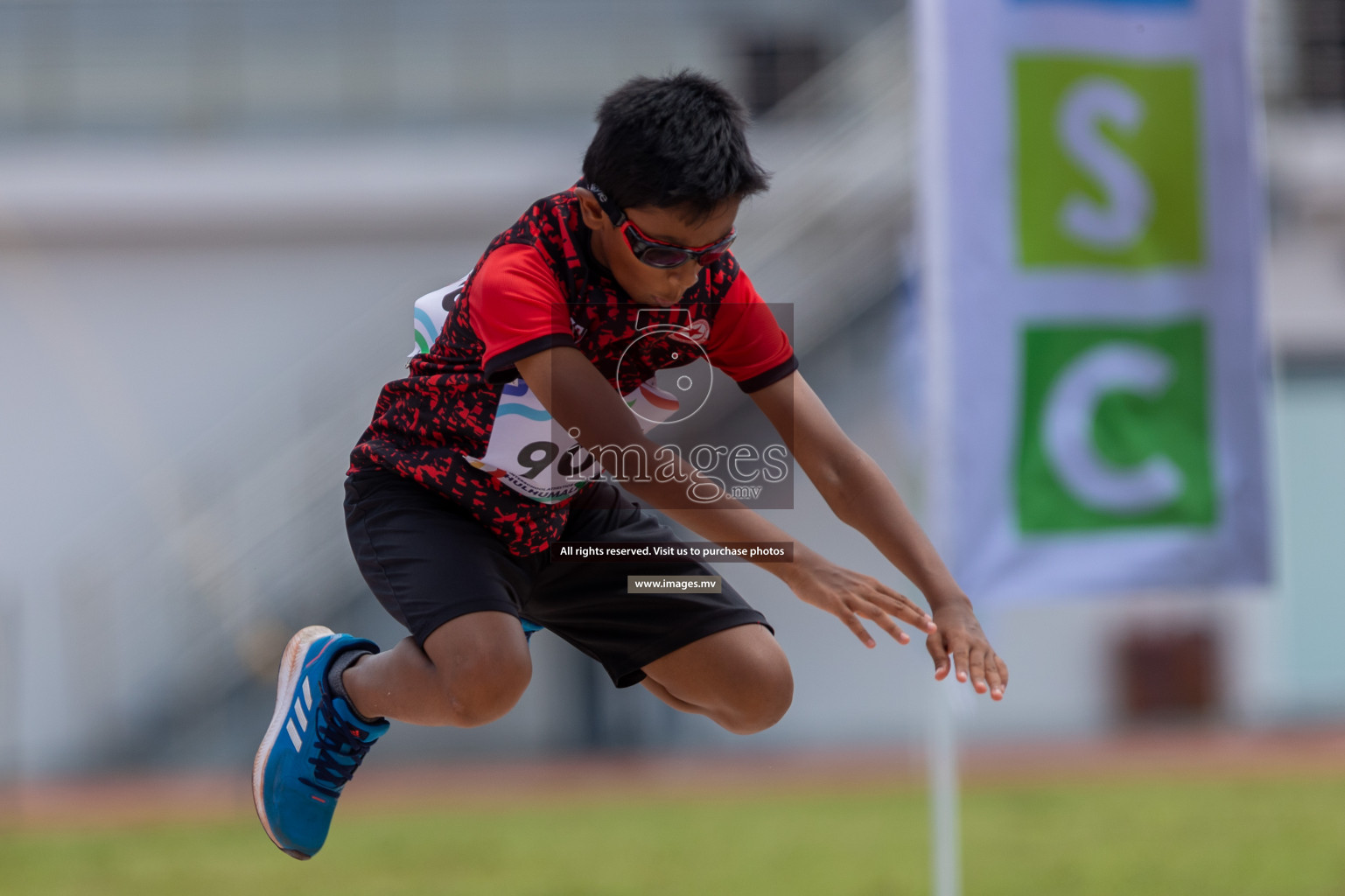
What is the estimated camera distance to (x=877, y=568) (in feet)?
27.5

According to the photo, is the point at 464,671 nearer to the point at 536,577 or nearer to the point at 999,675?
the point at 536,577

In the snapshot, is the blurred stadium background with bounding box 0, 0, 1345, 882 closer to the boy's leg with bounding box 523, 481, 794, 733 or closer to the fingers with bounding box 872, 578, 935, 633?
the boy's leg with bounding box 523, 481, 794, 733

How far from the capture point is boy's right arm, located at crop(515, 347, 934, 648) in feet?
7.14

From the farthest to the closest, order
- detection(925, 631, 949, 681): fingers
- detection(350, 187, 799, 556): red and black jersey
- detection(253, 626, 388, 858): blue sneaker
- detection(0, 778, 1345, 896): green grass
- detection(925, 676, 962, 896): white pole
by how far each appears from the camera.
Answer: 1. detection(0, 778, 1345, 896): green grass
2. detection(925, 676, 962, 896): white pole
3. detection(253, 626, 388, 858): blue sneaker
4. detection(350, 187, 799, 556): red and black jersey
5. detection(925, 631, 949, 681): fingers

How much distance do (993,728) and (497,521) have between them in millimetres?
7918

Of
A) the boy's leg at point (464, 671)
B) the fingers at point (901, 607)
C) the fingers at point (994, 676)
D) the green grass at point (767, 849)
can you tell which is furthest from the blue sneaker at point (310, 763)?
the green grass at point (767, 849)

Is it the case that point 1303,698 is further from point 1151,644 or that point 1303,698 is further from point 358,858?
point 358,858

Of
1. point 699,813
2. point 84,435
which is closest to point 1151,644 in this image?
point 699,813

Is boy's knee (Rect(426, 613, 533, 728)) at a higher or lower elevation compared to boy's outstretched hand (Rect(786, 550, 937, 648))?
lower

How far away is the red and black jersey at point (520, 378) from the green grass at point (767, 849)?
153 inches

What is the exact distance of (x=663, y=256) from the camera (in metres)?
2.23

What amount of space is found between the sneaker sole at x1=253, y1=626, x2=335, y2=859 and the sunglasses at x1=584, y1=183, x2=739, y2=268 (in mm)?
1064

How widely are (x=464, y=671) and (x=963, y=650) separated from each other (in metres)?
0.82

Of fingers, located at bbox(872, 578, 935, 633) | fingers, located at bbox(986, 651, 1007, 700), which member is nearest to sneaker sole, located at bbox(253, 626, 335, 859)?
fingers, located at bbox(872, 578, 935, 633)
